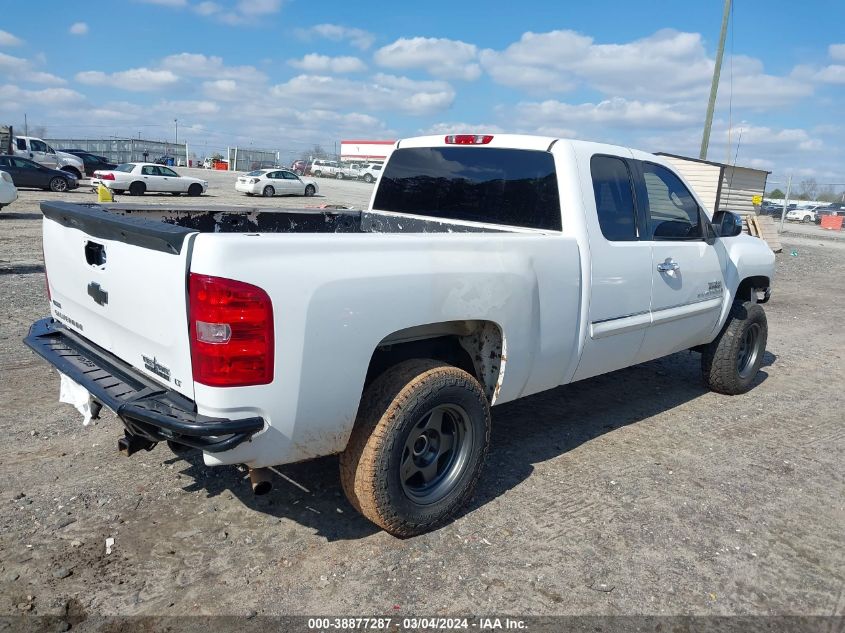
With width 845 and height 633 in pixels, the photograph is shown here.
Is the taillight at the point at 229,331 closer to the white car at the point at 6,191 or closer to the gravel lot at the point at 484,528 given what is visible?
the gravel lot at the point at 484,528

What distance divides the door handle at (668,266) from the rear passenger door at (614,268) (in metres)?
0.15

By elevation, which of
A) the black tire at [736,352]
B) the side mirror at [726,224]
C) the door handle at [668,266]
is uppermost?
the side mirror at [726,224]

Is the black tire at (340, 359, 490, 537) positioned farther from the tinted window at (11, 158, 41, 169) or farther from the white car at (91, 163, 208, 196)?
the tinted window at (11, 158, 41, 169)

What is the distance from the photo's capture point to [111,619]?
2.62m

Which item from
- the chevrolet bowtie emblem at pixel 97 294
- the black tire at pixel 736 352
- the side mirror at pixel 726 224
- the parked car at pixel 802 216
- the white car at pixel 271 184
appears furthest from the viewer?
the parked car at pixel 802 216

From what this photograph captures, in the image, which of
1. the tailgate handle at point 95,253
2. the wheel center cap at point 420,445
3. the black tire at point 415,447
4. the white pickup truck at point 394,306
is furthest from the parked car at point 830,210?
the tailgate handle at point 95,253

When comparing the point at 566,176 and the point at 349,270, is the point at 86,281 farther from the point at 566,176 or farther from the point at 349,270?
the point at 566,176

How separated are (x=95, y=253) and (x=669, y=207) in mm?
3826

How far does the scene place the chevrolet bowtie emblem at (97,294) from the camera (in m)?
3.08

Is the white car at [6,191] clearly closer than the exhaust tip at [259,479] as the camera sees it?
No

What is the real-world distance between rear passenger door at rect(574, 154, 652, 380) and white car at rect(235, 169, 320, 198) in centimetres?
A: 2937

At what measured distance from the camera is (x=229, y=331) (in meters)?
2.49

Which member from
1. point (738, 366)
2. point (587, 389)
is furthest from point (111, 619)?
point (738, 366)

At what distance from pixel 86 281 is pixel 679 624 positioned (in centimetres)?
320
